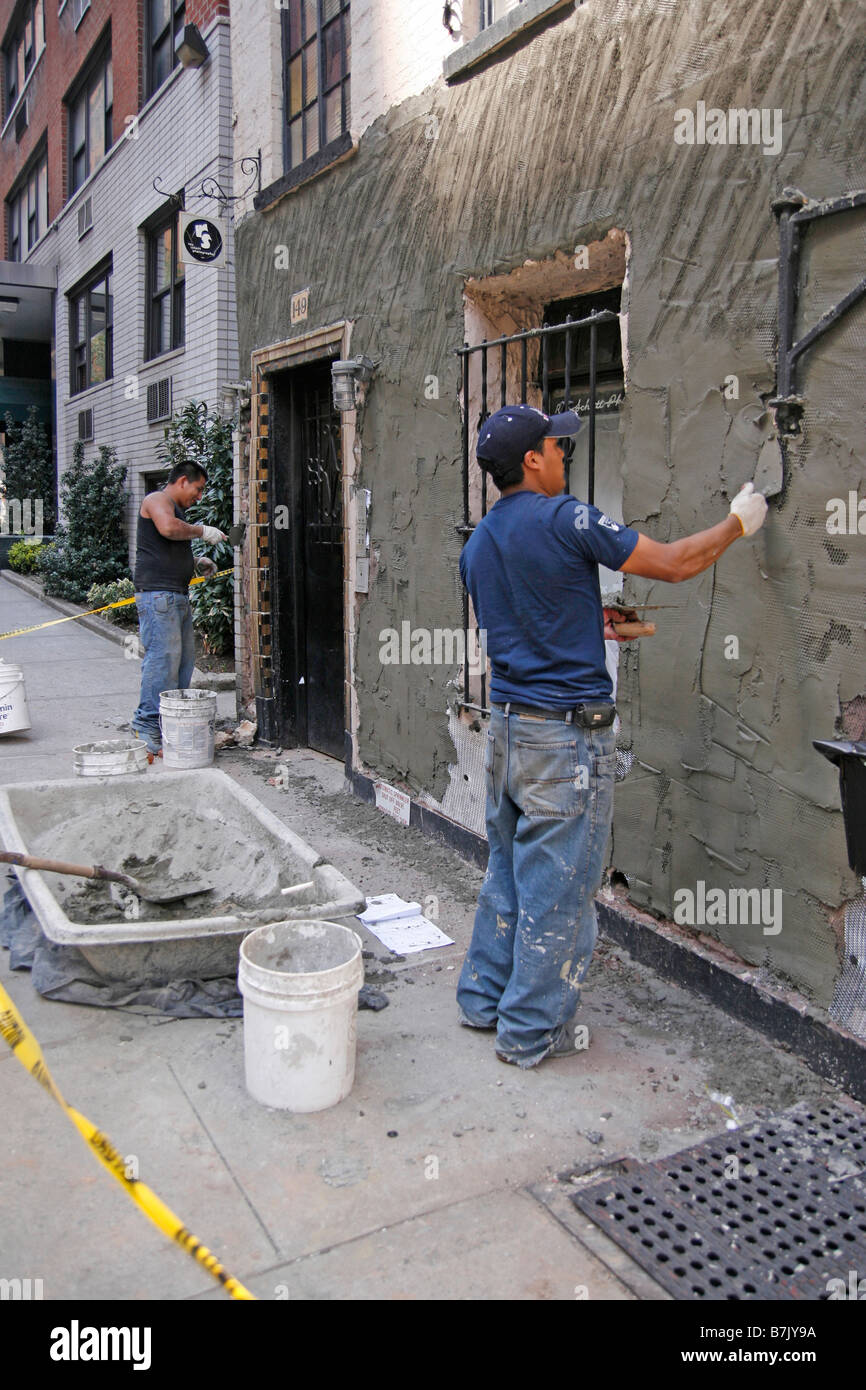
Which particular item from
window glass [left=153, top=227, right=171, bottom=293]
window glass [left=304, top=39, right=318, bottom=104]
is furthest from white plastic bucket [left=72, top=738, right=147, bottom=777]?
window glass [left=153, top=227, right=171, bottom=293]

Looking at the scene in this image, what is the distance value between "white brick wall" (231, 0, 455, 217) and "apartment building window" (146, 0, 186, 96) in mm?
4827

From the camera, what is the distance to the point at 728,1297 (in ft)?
8.23

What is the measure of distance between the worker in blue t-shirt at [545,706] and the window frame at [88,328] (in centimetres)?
1366

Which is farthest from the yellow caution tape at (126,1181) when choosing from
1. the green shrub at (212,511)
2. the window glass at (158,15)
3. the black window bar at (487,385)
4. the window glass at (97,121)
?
Answer: the window glass at (97,121)

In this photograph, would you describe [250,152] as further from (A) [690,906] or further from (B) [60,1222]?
(B) [60,1222]

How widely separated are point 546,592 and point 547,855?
2.82 ft

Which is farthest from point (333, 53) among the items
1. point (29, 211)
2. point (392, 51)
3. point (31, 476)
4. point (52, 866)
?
point (29, 211)

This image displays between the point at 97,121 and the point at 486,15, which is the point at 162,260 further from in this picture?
the point at 486,15

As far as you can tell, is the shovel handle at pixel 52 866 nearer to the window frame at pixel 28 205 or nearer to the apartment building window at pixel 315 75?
the apartment building window at pixel 315 75

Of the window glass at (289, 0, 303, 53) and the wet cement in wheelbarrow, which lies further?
the window glass at (289, 0, 303, 53)

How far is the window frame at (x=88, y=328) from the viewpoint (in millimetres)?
15523

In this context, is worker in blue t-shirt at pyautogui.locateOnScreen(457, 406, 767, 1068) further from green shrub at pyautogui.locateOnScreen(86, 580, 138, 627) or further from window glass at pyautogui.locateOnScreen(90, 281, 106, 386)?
window glass at pyautogui.locateOnScreen(90, 281, 106, 386)

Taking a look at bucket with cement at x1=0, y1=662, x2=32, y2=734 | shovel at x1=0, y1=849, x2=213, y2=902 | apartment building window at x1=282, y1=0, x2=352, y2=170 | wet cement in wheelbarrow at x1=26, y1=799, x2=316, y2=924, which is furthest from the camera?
bucket with cement at x1=0, y1=662, x2=32, y2=734

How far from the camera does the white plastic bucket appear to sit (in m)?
5.71
